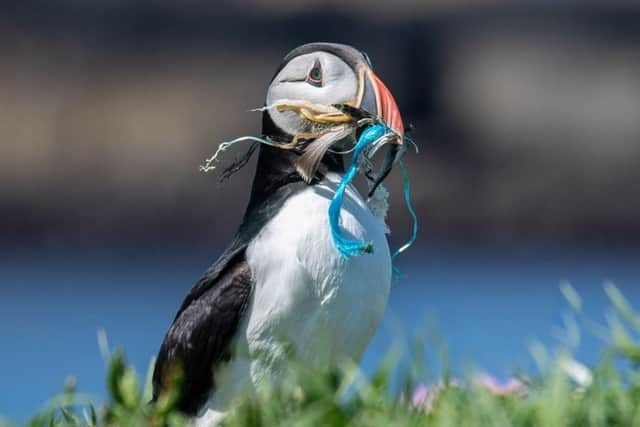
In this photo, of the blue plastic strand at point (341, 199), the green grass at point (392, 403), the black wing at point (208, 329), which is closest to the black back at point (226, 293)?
the black wing at point (208, 329)

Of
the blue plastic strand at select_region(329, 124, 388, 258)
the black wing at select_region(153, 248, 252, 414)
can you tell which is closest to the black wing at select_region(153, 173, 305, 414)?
the black wing at select_region(153, 248, 252, 414)

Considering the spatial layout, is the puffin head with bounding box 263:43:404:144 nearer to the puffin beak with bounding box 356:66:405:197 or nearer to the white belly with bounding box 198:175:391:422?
the puffin beak with bounding box 356:66:405:197

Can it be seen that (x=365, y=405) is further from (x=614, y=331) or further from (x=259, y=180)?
(x=259, y=180)

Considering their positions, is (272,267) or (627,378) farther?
(272,267)

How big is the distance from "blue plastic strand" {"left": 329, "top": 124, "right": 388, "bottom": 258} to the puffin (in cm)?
3

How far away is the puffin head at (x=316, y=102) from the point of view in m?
2.82

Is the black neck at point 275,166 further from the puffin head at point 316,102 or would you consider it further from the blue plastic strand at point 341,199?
the blue plastic strand at point 341,199

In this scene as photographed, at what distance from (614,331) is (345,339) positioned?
94 cm

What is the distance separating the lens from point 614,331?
1.97 m

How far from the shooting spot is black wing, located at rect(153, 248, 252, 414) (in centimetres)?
284

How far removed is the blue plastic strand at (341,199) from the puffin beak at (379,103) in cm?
3

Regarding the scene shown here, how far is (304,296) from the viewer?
2.71 meters

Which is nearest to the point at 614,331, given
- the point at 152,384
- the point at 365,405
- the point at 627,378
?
the point at 627,378

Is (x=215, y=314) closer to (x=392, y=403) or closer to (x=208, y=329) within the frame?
(x=208, y=329)
